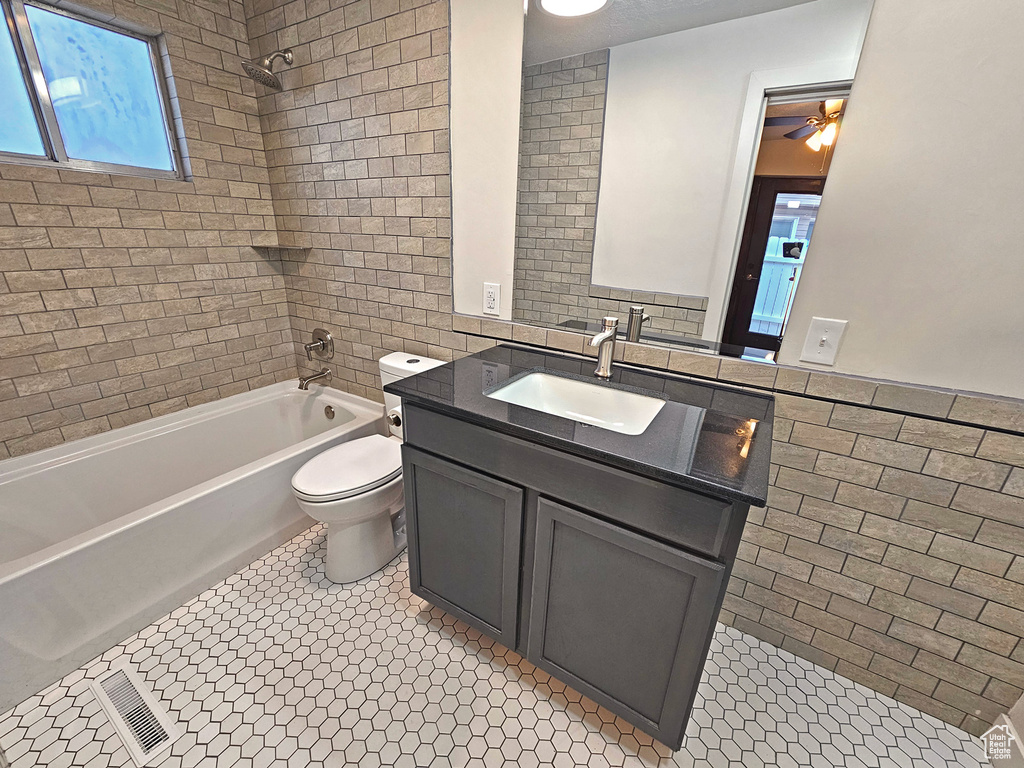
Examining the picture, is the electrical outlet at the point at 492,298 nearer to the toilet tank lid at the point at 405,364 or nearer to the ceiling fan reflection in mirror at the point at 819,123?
the toilet tank lid at the point at 405,364

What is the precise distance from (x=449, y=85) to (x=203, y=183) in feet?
4.48

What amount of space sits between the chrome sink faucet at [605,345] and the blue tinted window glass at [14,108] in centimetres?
231

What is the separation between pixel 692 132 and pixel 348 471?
A: 163 cm

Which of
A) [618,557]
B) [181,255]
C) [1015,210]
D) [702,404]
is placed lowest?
[618,557]

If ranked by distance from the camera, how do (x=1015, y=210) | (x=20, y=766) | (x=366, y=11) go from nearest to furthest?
1. (x=1015, y=210)
2. (x=20, y=766)
3. (x=366, y=11)

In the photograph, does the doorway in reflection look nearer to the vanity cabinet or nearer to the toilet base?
the vanity cabinet

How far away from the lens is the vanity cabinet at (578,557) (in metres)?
0.91

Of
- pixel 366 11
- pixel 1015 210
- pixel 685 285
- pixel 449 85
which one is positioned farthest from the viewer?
pixel 366 11

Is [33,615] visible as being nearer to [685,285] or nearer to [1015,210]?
[685,285]

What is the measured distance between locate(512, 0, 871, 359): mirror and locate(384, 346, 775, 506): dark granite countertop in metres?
0.18

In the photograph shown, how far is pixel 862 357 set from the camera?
116cm

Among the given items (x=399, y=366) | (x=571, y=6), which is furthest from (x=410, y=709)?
(x=571, y=6)

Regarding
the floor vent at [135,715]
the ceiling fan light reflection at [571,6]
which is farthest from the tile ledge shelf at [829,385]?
the floor vent at [135,715]

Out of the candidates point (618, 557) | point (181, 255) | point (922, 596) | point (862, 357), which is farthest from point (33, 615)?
point (922, 596)
